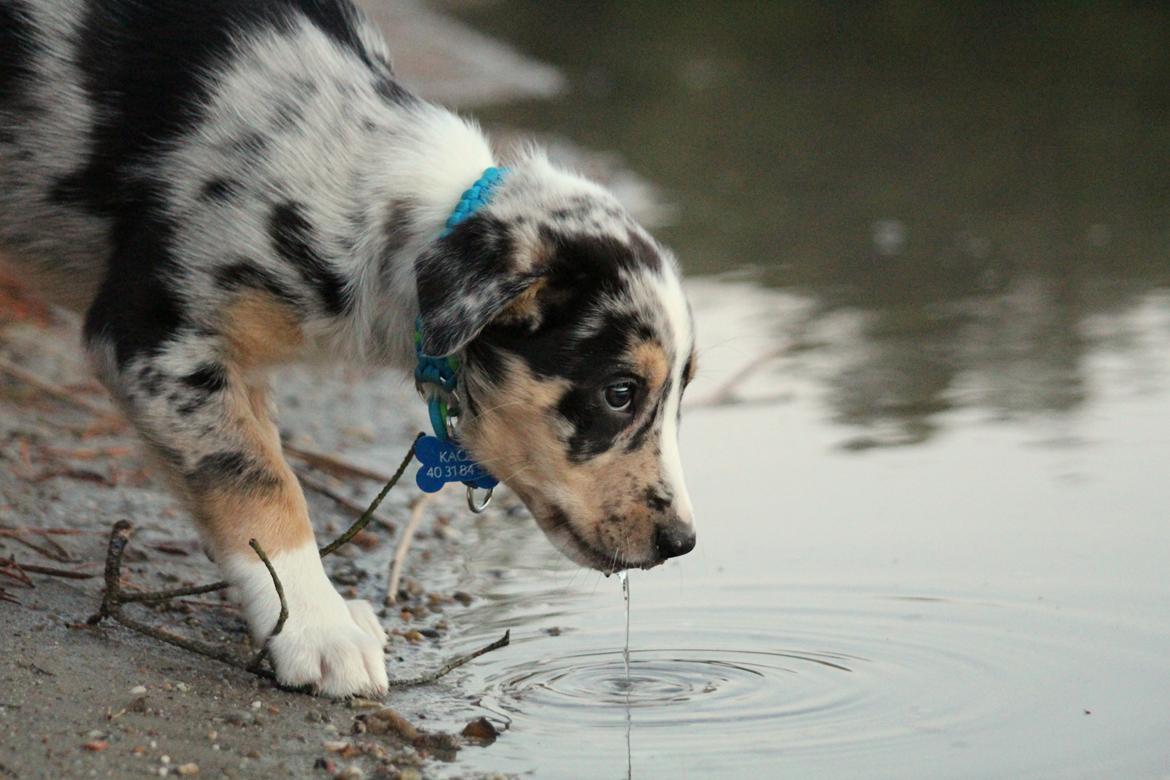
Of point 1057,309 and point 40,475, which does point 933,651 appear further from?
point 1057,309

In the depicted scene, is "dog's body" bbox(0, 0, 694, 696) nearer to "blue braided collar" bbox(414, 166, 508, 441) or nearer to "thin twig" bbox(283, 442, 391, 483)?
"blue braided collar" bbox(414, 166, 508, 441)

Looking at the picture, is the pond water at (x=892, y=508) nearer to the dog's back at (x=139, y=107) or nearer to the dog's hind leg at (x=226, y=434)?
the dog's hind leg at (x=226, y=434)

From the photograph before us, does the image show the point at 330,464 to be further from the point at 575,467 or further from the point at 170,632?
the point at 575,467

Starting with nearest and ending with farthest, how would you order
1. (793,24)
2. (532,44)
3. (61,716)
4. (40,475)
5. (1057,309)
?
(61,716)
(40,475)
(1057,309)
(532,44)
(793,24)

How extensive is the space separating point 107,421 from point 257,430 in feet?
7.31

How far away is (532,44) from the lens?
23266mm

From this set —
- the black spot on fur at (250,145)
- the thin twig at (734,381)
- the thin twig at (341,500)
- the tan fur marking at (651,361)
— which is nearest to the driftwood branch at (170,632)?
the tan fur marking at (651,361)

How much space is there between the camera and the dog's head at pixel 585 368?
4199 millimetres

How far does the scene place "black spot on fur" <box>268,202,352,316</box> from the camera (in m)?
4.38

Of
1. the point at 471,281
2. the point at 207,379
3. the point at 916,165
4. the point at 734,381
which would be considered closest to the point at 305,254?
the point at 207,379

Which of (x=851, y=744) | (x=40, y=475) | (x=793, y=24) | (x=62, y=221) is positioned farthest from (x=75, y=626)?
(x=793, y=24)

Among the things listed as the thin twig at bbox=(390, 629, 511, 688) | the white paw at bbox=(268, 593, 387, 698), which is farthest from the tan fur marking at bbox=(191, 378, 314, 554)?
the thin twig at bbox=(390, 629, 511, 688)

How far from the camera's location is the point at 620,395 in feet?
13.9

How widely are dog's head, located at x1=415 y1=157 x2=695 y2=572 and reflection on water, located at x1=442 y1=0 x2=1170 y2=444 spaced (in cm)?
242
